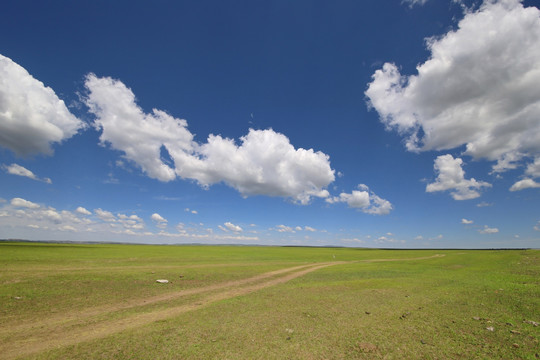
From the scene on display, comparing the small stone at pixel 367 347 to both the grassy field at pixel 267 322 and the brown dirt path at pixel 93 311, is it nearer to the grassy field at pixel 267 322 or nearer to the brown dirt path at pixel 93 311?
the grassy field at pixel 267 322

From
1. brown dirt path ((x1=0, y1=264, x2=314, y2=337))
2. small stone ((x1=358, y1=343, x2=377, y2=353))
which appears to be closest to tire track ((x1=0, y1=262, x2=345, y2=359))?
brown dirt path ((x1=0, y1=264, x2=314, y2=337))

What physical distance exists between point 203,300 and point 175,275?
Result: 43.4ft

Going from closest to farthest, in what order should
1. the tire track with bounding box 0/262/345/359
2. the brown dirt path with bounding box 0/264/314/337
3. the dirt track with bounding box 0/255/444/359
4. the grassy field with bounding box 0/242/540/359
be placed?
the grassy field with bounding box 0/242/540/359, the tire track with bounding box 0/262/345/359, the dirt track with bounding box 0/255/444/359, the brown dirt path with bounding box 0/264/314/337

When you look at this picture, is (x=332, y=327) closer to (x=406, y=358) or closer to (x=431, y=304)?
(x=406, y=358)

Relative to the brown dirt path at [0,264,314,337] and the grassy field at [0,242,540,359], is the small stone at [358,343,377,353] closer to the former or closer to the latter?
the grassy field at [0,242,540,359]

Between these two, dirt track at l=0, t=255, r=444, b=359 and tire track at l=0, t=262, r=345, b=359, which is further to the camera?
dirt track at l=0, t=255, r=444, b=359

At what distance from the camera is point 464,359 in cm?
878

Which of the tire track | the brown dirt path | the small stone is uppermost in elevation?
the small stone

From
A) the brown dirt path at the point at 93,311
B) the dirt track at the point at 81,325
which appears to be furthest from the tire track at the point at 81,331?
the brown dirt path at the point at 93,311

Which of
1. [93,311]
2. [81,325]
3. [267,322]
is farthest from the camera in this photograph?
[93,311]

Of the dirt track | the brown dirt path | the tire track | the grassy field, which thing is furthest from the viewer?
the brown dirt path

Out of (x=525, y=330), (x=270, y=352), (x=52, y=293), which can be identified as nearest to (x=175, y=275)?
(x=52, y=293)

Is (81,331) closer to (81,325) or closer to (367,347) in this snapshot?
(81,325)

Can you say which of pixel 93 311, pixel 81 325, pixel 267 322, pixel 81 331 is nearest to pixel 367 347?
pixel 267 322
